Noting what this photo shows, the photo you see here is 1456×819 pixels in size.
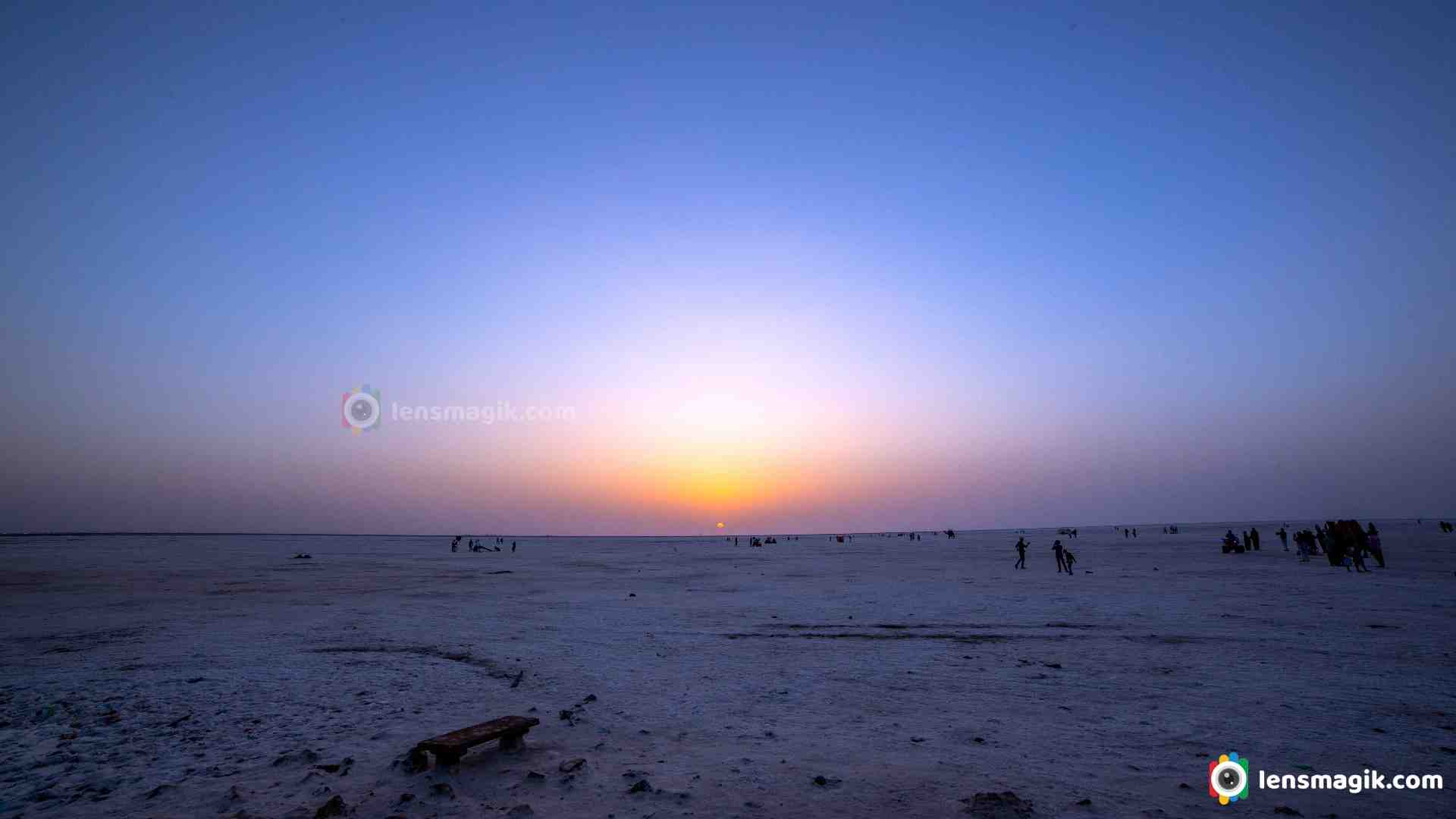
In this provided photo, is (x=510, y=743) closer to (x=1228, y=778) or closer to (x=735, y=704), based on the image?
(x=735, y=704)

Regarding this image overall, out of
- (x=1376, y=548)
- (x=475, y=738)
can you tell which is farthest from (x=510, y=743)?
(x=1376, y=548)

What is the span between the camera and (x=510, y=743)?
775 centimetres

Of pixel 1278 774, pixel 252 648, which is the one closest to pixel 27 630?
pixel 252 648

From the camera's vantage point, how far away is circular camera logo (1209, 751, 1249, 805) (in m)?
6.41

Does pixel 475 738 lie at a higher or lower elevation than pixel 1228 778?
higher

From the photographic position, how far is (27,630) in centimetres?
1730

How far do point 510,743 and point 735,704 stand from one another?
138 inches

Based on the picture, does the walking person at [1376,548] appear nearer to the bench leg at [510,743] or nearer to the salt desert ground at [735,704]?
the salt desert ground at [735,704]

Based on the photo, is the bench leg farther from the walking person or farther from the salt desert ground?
the walking person

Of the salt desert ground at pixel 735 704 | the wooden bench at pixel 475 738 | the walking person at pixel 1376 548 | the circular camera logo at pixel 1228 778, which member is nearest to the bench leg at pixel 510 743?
the wooden bench at pixel 475 738

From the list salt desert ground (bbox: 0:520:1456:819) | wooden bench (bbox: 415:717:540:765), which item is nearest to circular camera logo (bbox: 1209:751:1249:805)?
salt desert ground (bbox: 0:520:1456:819)

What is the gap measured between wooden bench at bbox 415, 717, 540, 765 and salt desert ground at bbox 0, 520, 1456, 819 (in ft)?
0.75

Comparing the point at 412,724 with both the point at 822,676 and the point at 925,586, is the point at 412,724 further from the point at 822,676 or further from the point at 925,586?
the point at 925,586

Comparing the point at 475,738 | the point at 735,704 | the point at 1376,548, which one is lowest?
the point at 1376,548
